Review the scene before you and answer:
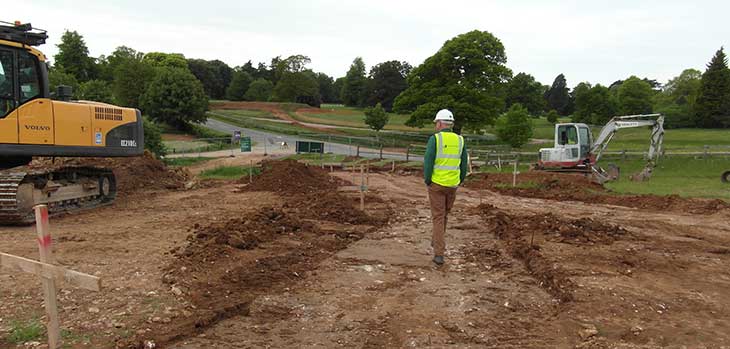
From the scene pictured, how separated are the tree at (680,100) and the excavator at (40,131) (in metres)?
70.8

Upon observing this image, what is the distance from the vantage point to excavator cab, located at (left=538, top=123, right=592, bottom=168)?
24241 millimetres

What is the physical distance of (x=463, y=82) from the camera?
43.6 metres

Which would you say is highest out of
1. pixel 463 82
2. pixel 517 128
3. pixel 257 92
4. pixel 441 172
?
pixel 257 92

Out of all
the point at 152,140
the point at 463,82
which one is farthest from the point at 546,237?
the point at 463,82

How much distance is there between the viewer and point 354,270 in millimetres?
7180

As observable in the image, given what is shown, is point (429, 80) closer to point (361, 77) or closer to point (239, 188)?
point (239, 188)

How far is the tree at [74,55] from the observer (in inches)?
2790

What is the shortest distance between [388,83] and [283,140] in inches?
1748

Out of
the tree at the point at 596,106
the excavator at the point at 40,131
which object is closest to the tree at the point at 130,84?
the excavator at the point at 40,131

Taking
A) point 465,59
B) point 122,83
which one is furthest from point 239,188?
point 122,83

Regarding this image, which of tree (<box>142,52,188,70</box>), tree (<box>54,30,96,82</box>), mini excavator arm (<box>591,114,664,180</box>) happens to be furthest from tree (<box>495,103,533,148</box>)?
tree (<box>142,52,188,70</box>)

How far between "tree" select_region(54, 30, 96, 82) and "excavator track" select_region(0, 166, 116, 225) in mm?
65301

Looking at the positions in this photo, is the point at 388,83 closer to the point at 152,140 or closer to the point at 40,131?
the point at 152,140

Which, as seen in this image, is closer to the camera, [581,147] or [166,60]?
[581,147]
